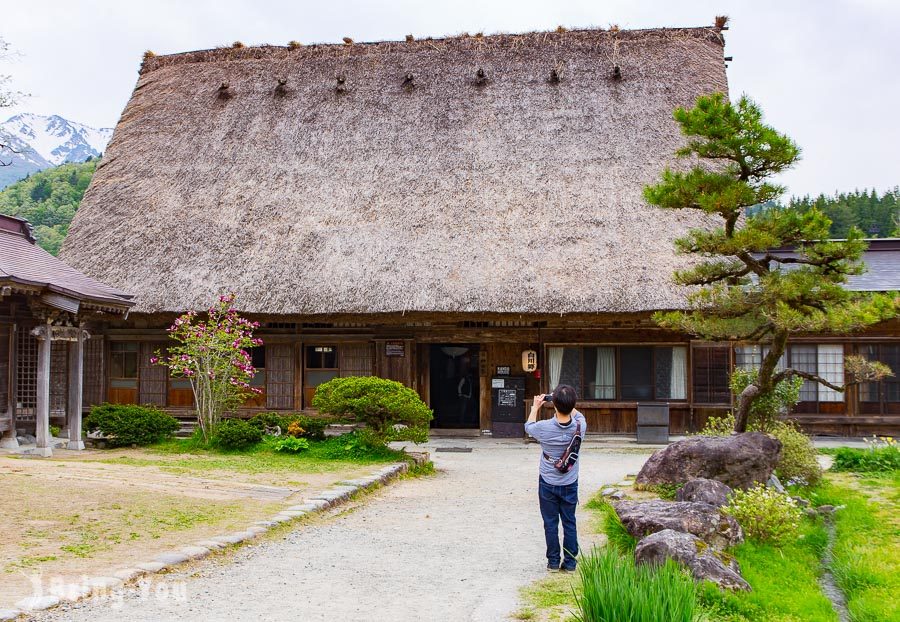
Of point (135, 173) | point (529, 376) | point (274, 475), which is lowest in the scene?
point (274, 475)

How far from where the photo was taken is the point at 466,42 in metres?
21.7

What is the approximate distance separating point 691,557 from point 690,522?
0.94 metres

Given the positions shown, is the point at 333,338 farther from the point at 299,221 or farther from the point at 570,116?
the point at 570,116

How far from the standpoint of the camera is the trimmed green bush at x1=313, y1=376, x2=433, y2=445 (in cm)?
1290

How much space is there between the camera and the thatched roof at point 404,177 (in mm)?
16797

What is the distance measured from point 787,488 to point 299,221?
38.7 ft

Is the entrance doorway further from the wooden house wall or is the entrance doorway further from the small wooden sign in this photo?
the small wooden sign

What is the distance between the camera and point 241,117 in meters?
21.2

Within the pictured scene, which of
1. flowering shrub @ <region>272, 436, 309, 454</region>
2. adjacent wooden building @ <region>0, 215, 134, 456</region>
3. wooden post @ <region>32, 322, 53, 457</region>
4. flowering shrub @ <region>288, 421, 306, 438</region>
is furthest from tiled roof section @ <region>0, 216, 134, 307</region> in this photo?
flowering shrub @ <region>272, 436, 309, 454</region>

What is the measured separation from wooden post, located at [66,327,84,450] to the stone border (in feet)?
20.3

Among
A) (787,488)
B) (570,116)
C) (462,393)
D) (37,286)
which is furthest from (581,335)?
(37,286)

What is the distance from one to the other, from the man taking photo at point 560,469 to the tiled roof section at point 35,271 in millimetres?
8974

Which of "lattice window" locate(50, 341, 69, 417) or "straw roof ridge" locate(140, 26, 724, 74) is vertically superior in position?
"straw roof ridge" locate(140, 26, 724, 74)

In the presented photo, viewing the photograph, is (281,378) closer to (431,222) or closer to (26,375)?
(431,222)
